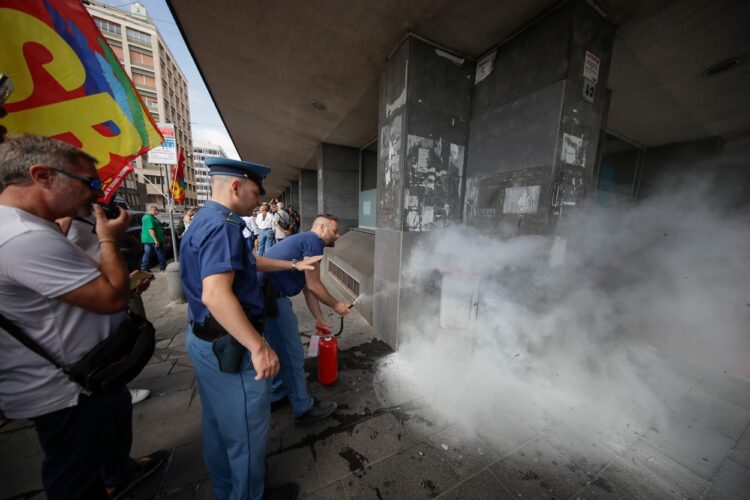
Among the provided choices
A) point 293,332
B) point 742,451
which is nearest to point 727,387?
point 742,451

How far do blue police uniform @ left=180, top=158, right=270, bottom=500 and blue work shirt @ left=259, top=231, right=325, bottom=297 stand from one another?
879 mm

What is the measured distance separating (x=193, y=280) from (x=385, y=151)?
10.0 feet

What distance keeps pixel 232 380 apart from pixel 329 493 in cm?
120

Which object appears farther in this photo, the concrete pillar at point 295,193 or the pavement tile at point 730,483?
the concrete pillar at point 295,193

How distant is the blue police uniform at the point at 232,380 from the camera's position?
145 cm

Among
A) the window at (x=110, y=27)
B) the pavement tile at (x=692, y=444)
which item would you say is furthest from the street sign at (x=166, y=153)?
the window at (x=110, y=27)

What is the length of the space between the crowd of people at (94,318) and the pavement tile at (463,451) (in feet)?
4.23

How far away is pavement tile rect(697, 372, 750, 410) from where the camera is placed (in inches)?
110

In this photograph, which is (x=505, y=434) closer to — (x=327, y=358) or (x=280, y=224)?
(x=327, y=358)

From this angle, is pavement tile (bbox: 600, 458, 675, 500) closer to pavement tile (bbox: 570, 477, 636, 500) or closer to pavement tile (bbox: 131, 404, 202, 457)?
pavement tile (bbox: 570, 477, 636, 500)

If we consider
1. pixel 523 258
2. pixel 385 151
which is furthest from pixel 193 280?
pixel 523 258

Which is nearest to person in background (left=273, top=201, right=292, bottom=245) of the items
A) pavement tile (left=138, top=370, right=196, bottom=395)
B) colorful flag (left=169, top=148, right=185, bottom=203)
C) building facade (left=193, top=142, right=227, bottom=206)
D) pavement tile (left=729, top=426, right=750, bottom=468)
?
colorful flag (left=169, top=148, right=185, bottom=203)

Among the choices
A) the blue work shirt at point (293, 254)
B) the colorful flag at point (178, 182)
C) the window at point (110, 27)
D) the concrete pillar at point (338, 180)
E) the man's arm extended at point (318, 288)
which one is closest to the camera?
the blue work shirt at point (293, 254)

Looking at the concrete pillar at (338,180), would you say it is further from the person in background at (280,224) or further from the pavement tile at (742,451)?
the pavement tile at (742,451)
